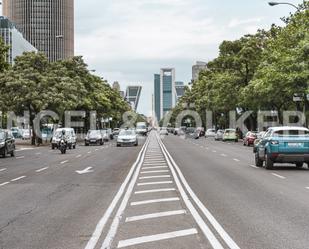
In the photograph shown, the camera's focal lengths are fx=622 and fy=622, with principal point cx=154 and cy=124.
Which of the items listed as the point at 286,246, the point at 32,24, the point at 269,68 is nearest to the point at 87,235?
the point at 286,246

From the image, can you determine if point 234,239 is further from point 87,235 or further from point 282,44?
point 282,44

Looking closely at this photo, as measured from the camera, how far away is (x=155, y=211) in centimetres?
1198

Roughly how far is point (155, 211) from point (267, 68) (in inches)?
1509

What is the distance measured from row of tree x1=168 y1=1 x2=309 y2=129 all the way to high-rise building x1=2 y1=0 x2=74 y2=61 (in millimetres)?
40581

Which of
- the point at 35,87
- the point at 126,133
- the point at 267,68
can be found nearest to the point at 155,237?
the point at 267,68

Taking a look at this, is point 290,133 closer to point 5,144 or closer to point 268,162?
point 268,162

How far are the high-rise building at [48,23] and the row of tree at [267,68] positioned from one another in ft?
133

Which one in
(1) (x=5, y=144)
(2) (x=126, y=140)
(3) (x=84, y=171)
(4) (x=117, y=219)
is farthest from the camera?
(2) (x=126, y=140)

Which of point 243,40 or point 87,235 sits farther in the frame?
point 243,40

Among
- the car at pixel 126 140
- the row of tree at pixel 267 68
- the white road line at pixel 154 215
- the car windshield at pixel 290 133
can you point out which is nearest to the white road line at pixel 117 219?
the white road line at pixel 154 215

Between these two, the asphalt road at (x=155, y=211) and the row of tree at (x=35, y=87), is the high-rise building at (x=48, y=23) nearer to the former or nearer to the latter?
the row of tree at (x=35, y=87)

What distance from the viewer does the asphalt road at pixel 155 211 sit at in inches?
350

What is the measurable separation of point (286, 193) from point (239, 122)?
67.8 meters

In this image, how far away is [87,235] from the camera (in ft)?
30.6
